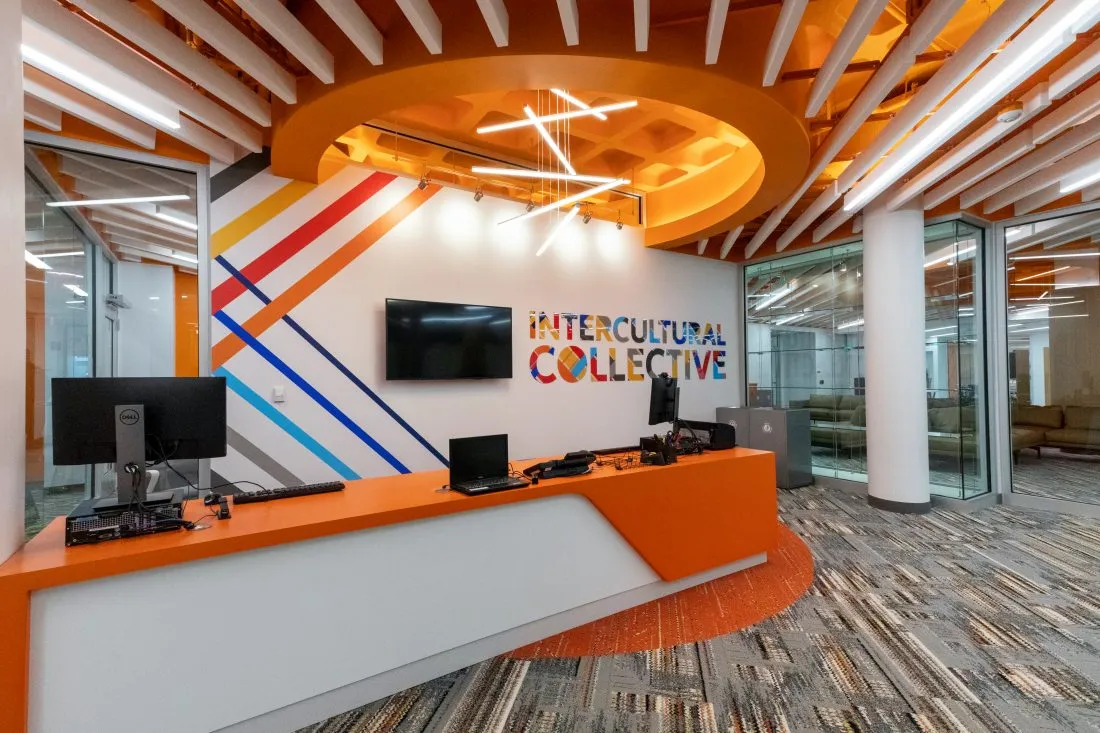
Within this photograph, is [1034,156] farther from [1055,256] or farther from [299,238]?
[299,238]

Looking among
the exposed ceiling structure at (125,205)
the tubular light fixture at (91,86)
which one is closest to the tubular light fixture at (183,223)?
the exposed ceiling structure at (125,205)

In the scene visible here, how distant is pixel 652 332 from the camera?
7.00m

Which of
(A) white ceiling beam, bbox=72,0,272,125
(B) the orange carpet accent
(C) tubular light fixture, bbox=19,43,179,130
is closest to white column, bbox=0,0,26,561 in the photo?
(A) white ceiling beam, bbox=72,0,272,125

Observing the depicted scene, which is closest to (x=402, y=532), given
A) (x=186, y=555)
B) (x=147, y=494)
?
(x=186, y=555)

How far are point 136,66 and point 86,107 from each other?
75 cm

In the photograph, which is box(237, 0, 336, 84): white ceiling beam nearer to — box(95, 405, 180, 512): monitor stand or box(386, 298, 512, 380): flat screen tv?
box(95, 405, 180, 512): monitor stand

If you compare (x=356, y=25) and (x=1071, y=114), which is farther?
(x=1071, y=114)

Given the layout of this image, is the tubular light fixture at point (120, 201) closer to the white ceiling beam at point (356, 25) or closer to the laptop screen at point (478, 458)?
the white ceiling beam at point (356, 25)

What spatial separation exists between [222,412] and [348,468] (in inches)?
99.0

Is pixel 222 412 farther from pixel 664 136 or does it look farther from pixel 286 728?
pixel 664 136

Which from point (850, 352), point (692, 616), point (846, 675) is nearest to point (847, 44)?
point (846, 675)

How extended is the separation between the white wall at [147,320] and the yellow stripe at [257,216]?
46 cm

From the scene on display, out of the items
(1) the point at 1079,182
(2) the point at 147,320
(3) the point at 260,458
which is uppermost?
(1) the point at 1079,182

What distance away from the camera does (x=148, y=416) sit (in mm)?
2391
